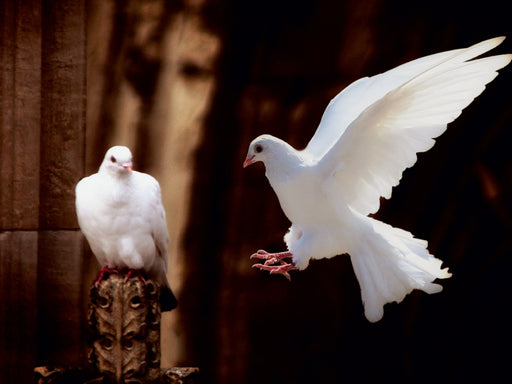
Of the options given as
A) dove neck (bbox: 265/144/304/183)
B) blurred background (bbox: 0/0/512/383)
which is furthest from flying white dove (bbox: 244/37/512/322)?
blurred background (bbox: 0/0/512/383)

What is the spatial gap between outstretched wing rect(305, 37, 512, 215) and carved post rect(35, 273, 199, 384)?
0.50 m

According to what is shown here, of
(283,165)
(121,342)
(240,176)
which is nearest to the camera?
(283,165)

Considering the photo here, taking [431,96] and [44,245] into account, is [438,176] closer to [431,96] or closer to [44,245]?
[431,96]

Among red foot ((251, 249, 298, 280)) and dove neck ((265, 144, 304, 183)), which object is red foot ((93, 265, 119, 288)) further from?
dove neck ((265, 144, 304, 183))

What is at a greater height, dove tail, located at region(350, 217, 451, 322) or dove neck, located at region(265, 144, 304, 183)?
dove neck, located at region(265, 144, 304, 183)

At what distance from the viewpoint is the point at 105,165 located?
5.58 ft

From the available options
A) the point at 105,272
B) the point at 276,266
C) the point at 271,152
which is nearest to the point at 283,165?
the point at 271,152

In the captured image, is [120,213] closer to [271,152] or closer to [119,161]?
[119,161]

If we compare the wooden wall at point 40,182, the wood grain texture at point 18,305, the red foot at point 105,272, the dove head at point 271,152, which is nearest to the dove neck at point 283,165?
the dove head at point 271,152

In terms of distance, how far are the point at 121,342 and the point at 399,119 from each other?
2.39 ft

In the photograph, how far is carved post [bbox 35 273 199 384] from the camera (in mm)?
1593

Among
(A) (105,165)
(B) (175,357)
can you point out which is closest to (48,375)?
(A) (105,165)

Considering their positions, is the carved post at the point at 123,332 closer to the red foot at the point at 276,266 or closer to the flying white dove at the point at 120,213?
the flying white dove at the point at 120,213

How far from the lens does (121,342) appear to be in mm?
1596
